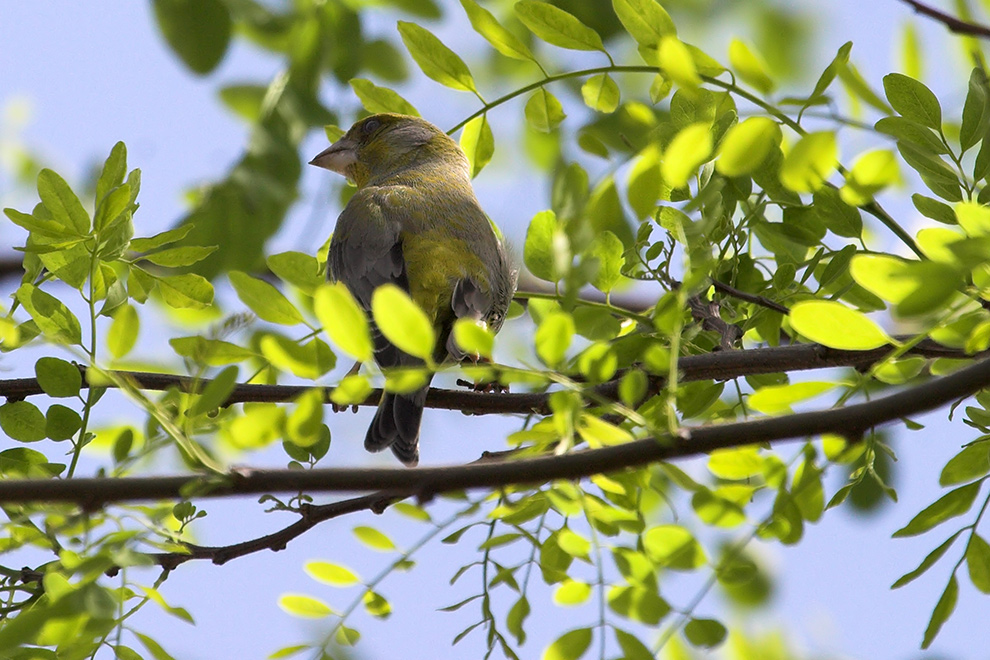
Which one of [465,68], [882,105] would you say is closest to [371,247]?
[465,68]

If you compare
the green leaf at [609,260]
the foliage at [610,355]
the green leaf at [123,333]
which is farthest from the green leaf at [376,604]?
the green leaf at [609,260]

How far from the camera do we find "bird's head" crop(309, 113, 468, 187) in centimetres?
446

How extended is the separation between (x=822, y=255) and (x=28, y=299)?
1268 millimetres

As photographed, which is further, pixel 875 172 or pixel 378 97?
pixel 378 97

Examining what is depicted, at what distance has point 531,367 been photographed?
1.15m

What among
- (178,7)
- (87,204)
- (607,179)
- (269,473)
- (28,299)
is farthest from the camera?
(87,204)

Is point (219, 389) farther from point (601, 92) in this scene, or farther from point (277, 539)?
point (601, 92)

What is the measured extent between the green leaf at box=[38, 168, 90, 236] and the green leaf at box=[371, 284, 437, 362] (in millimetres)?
865

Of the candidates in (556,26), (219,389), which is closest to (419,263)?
(556,26)

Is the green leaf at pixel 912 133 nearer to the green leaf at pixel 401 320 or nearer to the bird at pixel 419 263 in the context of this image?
the green leaf at pixel 401 320

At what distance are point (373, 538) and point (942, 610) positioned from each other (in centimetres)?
75

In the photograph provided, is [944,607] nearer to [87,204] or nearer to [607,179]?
[607,179]

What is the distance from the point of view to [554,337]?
1121 millimetres

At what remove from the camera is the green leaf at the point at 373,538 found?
1.48 metres
